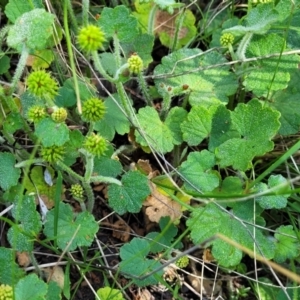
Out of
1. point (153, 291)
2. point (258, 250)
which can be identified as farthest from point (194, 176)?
point (153, 291)

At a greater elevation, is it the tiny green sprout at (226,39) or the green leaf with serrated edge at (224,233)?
the tiny green sprout at (226,39)

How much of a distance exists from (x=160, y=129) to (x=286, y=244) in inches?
25.0

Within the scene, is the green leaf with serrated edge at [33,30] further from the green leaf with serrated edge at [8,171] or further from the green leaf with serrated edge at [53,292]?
the green leaf with serrated edge at [53,292]

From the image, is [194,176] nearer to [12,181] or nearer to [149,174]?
[149,174]

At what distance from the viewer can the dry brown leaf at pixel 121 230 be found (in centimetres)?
205

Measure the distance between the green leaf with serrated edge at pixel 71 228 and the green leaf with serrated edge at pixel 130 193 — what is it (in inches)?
4.4

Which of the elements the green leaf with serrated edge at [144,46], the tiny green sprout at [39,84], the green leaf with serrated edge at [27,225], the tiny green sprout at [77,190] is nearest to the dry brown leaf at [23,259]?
the green leaf with serrated edge at [27,225]

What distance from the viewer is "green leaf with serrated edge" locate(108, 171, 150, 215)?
5.98ft

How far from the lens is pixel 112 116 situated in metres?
2.00

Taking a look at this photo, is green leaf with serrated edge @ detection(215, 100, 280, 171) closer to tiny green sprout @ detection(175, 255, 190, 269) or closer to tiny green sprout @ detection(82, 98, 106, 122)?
tiny green sprout @ detection(175, 255, 190, 269)

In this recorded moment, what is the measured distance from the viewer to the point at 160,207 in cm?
197

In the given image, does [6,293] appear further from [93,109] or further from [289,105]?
[289,105]

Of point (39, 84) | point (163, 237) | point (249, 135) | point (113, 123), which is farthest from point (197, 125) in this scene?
point (39, 84)

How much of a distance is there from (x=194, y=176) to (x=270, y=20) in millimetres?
626
